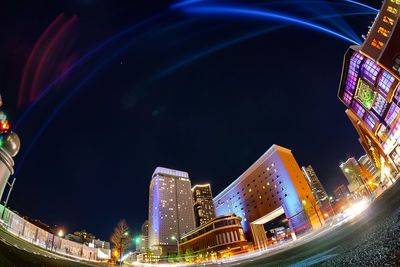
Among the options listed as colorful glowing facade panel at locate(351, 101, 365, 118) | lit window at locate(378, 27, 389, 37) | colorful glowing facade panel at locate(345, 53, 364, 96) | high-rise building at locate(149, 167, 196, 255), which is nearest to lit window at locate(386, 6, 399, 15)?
lit window at locate(378, 27, 389, 37)

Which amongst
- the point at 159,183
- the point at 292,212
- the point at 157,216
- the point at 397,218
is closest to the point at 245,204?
the point at 292,212

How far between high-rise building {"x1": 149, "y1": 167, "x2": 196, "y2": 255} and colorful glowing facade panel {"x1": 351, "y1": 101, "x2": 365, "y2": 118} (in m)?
135

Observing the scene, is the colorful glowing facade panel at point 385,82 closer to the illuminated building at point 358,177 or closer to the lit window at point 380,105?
the lit window at point 380,105

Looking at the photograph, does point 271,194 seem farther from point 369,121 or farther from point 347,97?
point 347,97

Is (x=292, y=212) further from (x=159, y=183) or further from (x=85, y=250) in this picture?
(x=159, y=183)

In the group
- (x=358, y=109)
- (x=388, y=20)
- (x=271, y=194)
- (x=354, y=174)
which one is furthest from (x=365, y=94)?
(x=271, y=194)

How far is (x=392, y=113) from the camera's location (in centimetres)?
4588

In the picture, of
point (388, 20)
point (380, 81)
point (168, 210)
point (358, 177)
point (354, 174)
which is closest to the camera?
point (358, 177)

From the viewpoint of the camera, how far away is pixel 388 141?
48375 millimetres

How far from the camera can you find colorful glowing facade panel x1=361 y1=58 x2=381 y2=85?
158 feet

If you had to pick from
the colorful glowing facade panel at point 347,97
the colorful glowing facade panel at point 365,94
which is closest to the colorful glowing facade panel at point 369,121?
the colorful glowing facade panel at point 365,94

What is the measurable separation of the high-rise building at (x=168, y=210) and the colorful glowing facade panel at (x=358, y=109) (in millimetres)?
134783

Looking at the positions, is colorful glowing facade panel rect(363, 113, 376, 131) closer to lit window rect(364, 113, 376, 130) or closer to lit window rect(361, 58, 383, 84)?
lit window rect(364, 113, 376, 130)

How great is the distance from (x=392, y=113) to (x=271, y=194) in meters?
63.6
